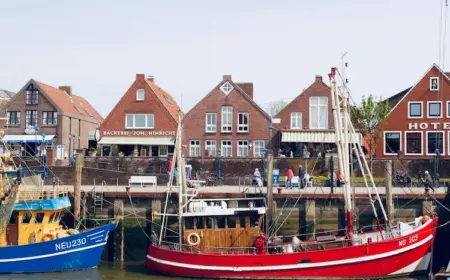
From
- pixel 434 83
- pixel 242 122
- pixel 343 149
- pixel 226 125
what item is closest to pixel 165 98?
pixel 226 125

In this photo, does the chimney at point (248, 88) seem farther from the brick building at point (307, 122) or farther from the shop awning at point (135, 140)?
the shop awning at point (135, 140)

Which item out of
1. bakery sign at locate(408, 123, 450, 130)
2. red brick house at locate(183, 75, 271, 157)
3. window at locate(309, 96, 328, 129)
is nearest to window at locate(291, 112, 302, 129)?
window at locate(309, 96, 328, 129)

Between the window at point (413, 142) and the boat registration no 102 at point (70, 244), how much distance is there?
26817 millimetres

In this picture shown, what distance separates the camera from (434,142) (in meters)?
44.5

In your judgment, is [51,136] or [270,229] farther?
[51,136]

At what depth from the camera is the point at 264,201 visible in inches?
1150

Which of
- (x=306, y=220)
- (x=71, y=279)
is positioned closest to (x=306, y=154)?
(x=306, y=220)

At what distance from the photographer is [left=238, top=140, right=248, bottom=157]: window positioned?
47.0 meters

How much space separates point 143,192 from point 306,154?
16057 millimetres

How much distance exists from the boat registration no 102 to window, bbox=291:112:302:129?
2295cm

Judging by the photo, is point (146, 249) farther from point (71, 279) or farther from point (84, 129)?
point (84, 129)

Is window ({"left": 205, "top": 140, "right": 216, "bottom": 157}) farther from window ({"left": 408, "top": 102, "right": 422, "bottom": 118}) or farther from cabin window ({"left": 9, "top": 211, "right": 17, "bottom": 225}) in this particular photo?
cabin window ({"left": 9, "top": 211, "right": 17, "bottom": 225})

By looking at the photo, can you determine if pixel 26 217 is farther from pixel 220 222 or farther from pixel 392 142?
pixel 392 142

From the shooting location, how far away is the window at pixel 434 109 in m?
44.5
